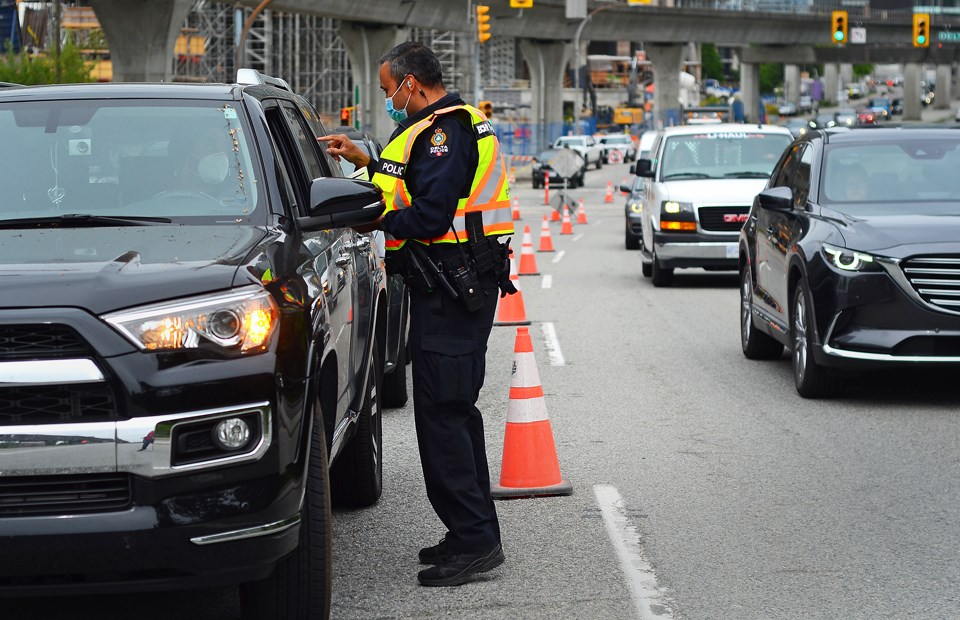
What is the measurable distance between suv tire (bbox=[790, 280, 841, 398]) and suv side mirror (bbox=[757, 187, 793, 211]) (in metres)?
0.74

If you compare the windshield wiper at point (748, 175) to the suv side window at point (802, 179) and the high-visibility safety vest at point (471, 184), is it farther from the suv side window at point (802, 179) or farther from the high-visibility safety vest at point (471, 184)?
the high-visibility safety vest at point (471, 184)

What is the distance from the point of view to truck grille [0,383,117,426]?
4.27 m

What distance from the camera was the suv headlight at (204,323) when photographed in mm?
4355

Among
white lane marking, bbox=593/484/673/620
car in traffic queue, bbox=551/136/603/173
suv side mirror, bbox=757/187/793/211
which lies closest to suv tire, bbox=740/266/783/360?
suv side mirror, bbox=757/187/793/211

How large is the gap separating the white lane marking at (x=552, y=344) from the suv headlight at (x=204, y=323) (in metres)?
8.06

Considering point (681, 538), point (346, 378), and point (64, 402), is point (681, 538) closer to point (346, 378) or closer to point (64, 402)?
point (346, 378)

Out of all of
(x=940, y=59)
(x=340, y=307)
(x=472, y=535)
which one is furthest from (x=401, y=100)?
(x=940, y=59)

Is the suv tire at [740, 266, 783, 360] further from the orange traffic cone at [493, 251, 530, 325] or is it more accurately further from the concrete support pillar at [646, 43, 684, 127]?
the concrete support pillar at [646, 43, 684, 127]

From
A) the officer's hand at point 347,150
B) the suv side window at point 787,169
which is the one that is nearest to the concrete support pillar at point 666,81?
the suv side window at point 787,169

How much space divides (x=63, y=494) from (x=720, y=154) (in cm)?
1667

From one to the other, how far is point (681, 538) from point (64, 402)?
3157mm

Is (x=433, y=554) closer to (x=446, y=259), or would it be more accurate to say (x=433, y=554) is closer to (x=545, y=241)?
(x=446, y=259)

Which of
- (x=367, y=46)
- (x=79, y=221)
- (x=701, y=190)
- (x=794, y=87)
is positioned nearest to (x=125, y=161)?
(x=79, y=221)

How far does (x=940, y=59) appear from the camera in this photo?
138 metres
